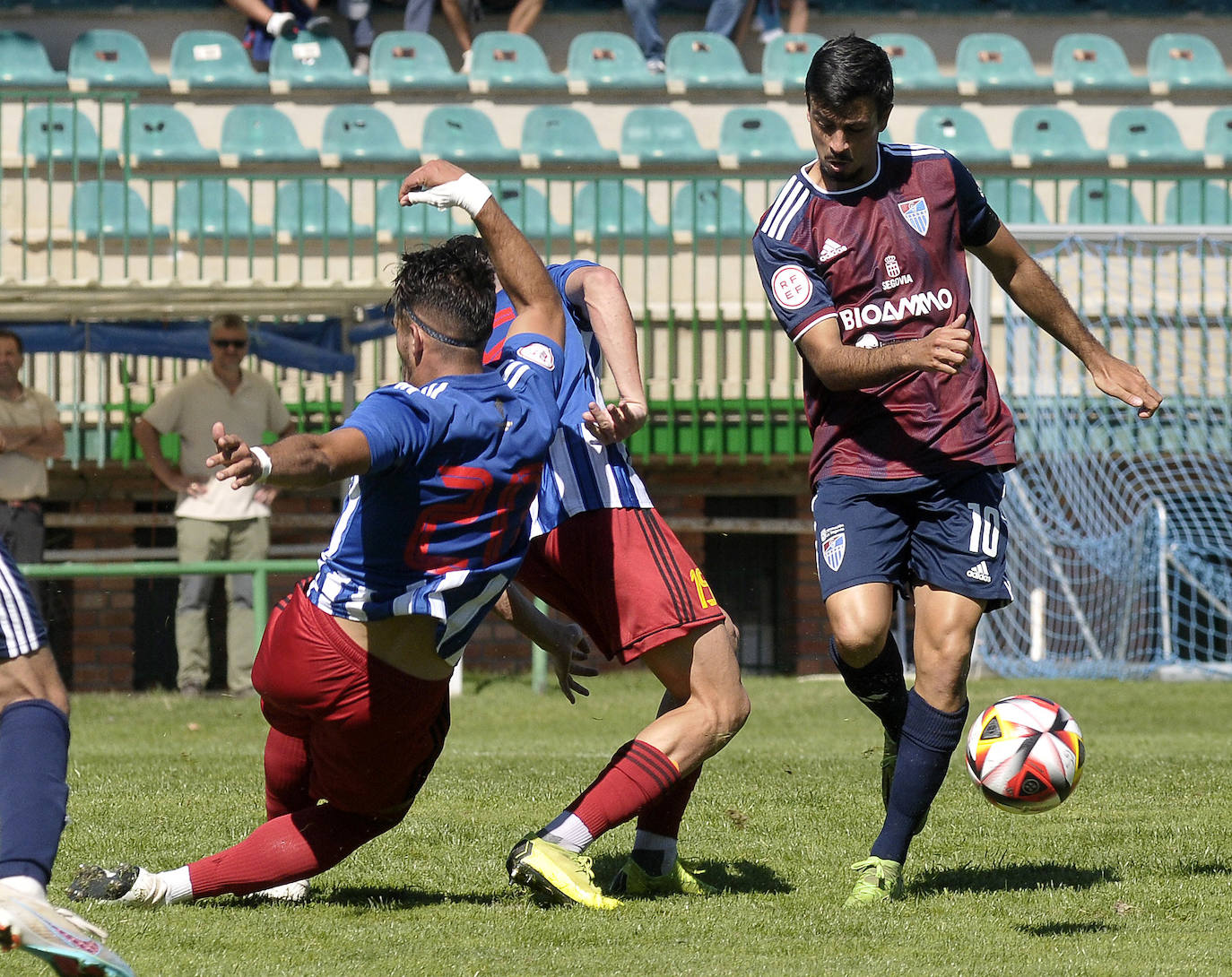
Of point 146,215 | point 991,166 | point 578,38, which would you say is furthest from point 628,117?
point 146,215

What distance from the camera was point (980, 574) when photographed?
471 centimetres

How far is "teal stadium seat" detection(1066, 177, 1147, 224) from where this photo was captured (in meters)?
15.2

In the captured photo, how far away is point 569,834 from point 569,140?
40.5 ft

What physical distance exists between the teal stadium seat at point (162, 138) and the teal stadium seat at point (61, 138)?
29 cm

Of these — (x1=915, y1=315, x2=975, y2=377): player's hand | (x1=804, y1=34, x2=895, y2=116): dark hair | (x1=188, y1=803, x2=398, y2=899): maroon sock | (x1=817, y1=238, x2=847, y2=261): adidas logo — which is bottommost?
(x1=188, y1=803, x2=398, y2=899): maroon sock

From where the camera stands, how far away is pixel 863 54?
462 centimetres

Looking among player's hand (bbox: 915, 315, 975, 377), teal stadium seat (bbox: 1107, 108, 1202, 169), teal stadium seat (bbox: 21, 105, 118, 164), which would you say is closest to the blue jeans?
teal stadium seat (bbox: 1107, 108, 1202, 169)

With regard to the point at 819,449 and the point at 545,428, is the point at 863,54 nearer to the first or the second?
the point at 819,449

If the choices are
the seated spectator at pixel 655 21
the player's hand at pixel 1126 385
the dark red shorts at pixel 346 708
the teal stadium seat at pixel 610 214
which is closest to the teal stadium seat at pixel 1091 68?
the seated spectator at pixel 655 21

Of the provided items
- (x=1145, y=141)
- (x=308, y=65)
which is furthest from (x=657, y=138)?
(x=1145, y=141)

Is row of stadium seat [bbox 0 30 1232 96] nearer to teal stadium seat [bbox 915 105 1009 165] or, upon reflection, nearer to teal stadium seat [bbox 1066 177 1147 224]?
teal stadium seat [bbox 915 105 1009 165]

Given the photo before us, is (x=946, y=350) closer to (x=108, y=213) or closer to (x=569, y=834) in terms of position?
(x=569, y=834)

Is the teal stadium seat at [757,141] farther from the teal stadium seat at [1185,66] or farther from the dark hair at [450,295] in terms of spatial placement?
the dark hair at [450,295]

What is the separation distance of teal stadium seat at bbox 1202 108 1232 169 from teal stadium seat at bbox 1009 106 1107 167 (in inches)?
43.6
